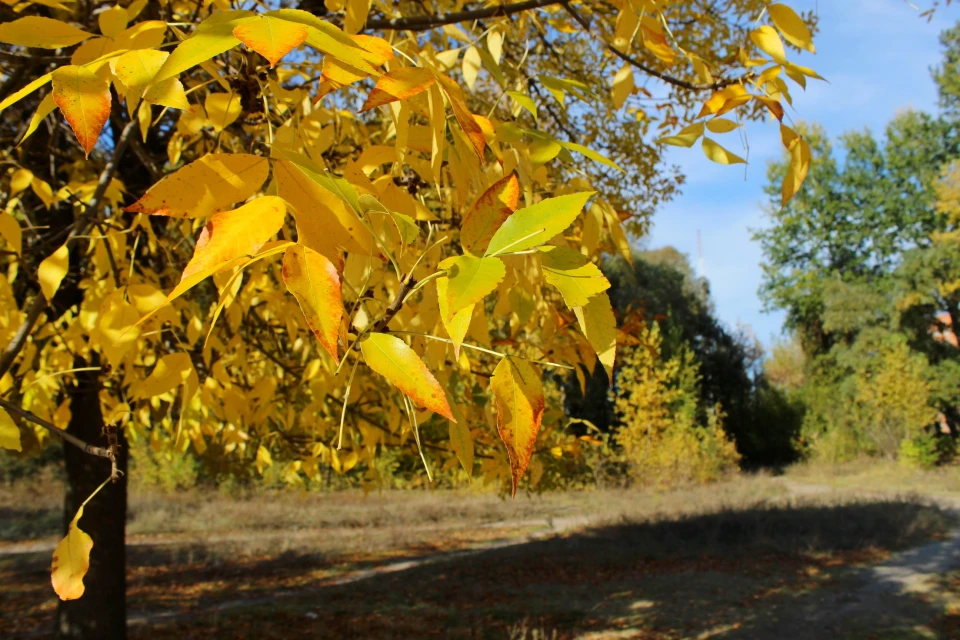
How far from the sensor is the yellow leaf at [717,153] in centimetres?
106

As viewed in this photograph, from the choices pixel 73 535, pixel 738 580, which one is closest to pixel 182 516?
pixel 738 580

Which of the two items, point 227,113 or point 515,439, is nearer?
point 515,439

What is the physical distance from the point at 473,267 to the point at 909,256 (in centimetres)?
2619

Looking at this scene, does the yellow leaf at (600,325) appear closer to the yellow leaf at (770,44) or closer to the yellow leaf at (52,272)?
the yellow leaf at (770,44)

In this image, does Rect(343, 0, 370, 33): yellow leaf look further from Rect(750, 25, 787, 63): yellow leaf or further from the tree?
Rect(750, 25, 787, 63): yellow leaf

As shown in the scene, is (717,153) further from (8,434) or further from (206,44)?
(8,434)

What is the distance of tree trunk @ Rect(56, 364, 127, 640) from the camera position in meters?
3.41

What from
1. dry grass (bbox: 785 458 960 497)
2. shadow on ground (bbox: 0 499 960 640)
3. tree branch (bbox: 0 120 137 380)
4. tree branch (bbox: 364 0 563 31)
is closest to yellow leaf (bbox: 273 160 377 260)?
tree branch (bbox: 0 120 137 380)

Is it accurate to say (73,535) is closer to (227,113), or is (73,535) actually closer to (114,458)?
(114,458)

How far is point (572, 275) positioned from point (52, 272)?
91 cm

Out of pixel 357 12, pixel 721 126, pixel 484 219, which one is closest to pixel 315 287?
pixel 484 219

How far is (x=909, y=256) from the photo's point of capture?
22.8 meters

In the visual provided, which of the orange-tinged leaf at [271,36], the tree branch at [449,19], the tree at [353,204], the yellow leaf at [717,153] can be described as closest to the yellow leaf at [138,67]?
the tree at [353,204]

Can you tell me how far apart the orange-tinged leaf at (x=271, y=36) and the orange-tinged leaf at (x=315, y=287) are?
13 cm
